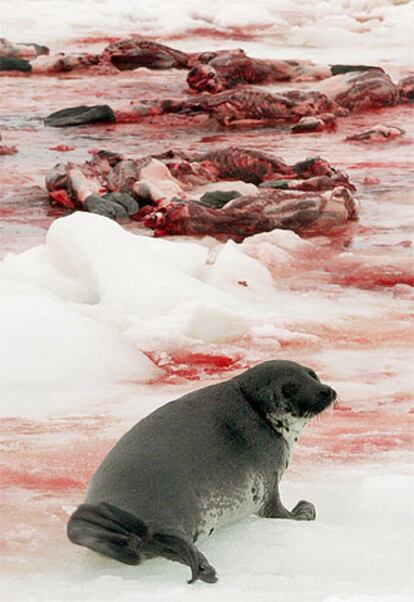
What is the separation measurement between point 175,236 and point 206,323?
2921 millimetres

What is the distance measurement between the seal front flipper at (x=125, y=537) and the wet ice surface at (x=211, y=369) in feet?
0.20

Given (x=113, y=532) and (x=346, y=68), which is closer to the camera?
(x=113, y=532)

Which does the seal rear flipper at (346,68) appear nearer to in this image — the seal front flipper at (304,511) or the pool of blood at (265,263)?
the pool of blood at (265,263)

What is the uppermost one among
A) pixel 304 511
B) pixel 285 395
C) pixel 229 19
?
pixel 285 395

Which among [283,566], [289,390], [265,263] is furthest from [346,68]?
[283,566]

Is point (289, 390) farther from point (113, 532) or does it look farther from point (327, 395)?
point (113, 532)

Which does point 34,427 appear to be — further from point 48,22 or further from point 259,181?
point 48,22

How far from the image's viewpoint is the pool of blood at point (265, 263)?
441 centimetres

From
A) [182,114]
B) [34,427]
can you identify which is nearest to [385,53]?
[182,114]

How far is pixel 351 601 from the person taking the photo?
2.88 metres

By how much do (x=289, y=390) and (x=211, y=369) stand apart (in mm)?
2460

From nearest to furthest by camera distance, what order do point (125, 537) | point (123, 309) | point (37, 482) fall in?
point (125, 537) < point (37, 482) < point (123, 309)

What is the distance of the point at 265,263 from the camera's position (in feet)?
27.6

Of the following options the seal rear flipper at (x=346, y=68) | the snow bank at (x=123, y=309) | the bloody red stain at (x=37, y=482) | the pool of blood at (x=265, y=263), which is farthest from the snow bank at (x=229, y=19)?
the bloody red stain at (x=37, y=482)
